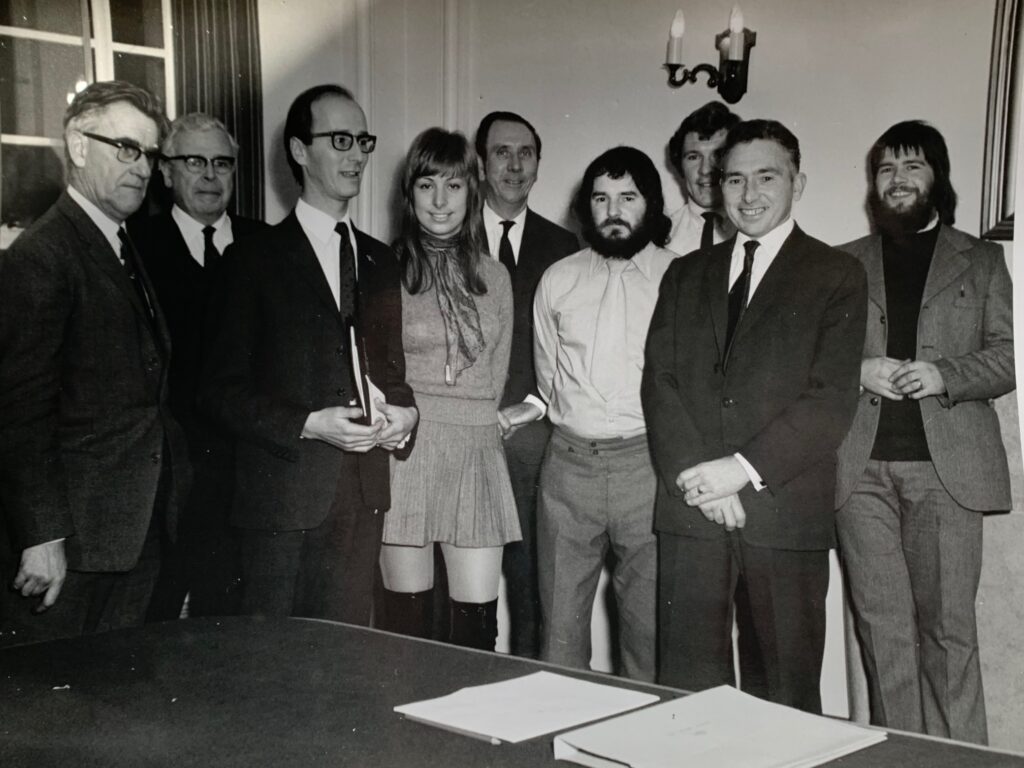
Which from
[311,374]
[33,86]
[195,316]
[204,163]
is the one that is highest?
[33,86]

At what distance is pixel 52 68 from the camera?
6.88ft

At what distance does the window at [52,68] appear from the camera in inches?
81.2

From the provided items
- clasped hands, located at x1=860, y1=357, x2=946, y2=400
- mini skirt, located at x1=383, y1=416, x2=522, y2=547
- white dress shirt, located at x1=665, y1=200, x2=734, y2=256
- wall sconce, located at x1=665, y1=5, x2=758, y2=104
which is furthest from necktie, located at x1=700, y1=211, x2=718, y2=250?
mini skirt, located at x1=383, y1=416, x2=522, y2=547

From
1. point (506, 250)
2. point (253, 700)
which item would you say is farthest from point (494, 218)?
point (253, 700)

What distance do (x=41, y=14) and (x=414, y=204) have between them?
861 millimetres

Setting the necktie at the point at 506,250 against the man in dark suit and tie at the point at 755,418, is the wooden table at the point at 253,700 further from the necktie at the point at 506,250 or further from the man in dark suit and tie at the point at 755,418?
the necktie at the point at 506,250

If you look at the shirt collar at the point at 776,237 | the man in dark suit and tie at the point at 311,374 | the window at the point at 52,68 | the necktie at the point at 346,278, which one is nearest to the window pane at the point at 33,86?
the window at the point at 52,68

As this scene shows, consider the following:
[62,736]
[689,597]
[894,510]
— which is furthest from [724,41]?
[62,736]

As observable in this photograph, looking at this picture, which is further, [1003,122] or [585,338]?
[585,338]

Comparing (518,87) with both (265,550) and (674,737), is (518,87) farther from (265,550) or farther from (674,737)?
(674,737)

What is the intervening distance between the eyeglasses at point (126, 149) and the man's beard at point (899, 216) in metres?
1.54

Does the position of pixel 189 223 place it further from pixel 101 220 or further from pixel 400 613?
pixel 400 613

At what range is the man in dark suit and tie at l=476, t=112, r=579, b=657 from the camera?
2.45m

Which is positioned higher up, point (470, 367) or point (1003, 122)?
point (1003, 122)
